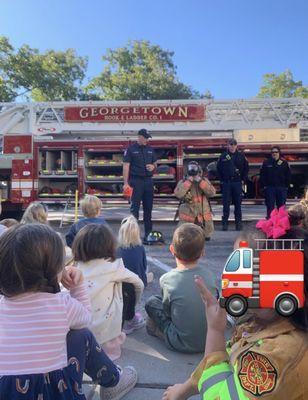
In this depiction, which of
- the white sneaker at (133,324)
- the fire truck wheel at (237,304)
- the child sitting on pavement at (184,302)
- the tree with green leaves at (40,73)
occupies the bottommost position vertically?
the white sneaker at (133,324)

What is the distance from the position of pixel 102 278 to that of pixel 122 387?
761 mm

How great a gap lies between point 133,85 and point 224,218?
35361 millimetres

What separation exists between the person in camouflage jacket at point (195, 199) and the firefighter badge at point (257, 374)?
21.6ft

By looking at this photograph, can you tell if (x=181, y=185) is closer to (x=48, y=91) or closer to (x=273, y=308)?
(x=273, y=308)

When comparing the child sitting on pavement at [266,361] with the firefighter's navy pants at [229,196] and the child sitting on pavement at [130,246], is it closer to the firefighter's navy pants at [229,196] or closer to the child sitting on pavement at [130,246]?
the child sitting on pavement at [130,246]

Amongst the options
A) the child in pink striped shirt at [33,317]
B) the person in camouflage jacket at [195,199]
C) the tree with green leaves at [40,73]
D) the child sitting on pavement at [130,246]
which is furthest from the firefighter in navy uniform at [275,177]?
the tree with green leaves at [40,73]

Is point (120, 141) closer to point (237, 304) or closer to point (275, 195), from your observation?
point (275, 195)

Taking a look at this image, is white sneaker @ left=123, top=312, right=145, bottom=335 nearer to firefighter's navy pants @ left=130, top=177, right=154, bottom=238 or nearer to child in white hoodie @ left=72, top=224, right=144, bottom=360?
child in white hoodie @ left=72, top=224, right=144, bottom=360

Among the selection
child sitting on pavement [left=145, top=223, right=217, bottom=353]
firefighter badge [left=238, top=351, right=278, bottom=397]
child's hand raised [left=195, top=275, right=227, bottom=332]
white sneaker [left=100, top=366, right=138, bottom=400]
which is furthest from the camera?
child sitting on pavement [left=145, top=223, right=217, bottom=353]

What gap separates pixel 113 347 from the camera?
3.22m

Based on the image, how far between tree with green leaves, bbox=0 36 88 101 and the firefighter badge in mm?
39753

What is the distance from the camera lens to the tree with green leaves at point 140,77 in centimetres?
4312

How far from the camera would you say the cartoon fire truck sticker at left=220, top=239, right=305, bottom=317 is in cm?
128

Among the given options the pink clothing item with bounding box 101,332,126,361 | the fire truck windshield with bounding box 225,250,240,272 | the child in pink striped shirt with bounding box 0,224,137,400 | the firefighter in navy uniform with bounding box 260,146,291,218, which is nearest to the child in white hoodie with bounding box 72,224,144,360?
the pink clothing item with bounding box 101,332,126,361
